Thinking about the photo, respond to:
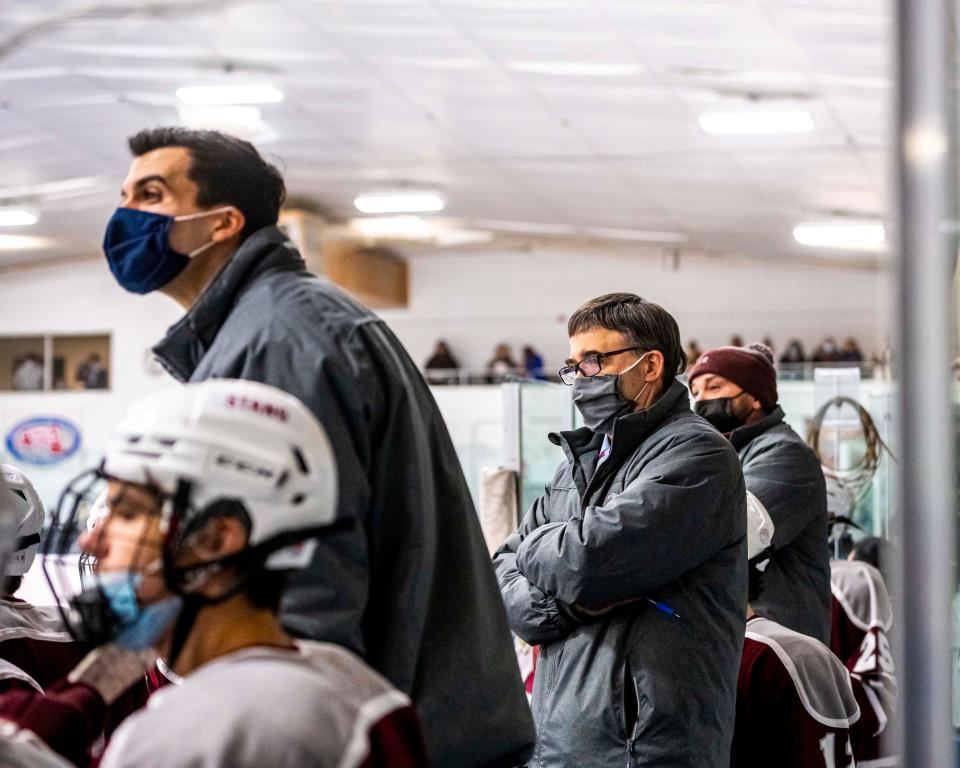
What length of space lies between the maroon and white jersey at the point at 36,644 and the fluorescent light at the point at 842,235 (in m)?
13.9

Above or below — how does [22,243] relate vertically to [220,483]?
above

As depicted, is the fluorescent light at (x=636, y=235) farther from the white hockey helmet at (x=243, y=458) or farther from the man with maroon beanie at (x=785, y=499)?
the white hockey helmet at (x=243, y=458)

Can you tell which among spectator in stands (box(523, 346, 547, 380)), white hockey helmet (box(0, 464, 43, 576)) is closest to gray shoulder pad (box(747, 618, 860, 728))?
white hockey helmet (box(0, 464, 43, 576))

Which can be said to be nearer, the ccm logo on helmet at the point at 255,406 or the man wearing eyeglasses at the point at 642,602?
the ccm logo on helmet at the point at 255,406

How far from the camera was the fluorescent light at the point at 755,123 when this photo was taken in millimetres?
10922

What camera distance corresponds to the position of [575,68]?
1012 centimetres

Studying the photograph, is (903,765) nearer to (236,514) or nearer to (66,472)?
(236,514)

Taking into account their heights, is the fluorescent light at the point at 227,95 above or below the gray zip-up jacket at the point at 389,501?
above

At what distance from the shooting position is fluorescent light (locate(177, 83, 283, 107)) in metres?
11.6

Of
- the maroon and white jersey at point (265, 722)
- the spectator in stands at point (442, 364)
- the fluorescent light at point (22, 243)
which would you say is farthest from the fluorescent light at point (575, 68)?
the fluorescent light at point (22, 243)

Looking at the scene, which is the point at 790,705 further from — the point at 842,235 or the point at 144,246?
the point at 842,235

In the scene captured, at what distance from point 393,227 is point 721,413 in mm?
16216

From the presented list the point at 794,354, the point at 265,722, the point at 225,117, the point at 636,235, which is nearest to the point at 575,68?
the point at 225,117

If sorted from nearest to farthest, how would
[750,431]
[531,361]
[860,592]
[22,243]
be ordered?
[750,431]
[860,592]
[22,243]
[531,361]
